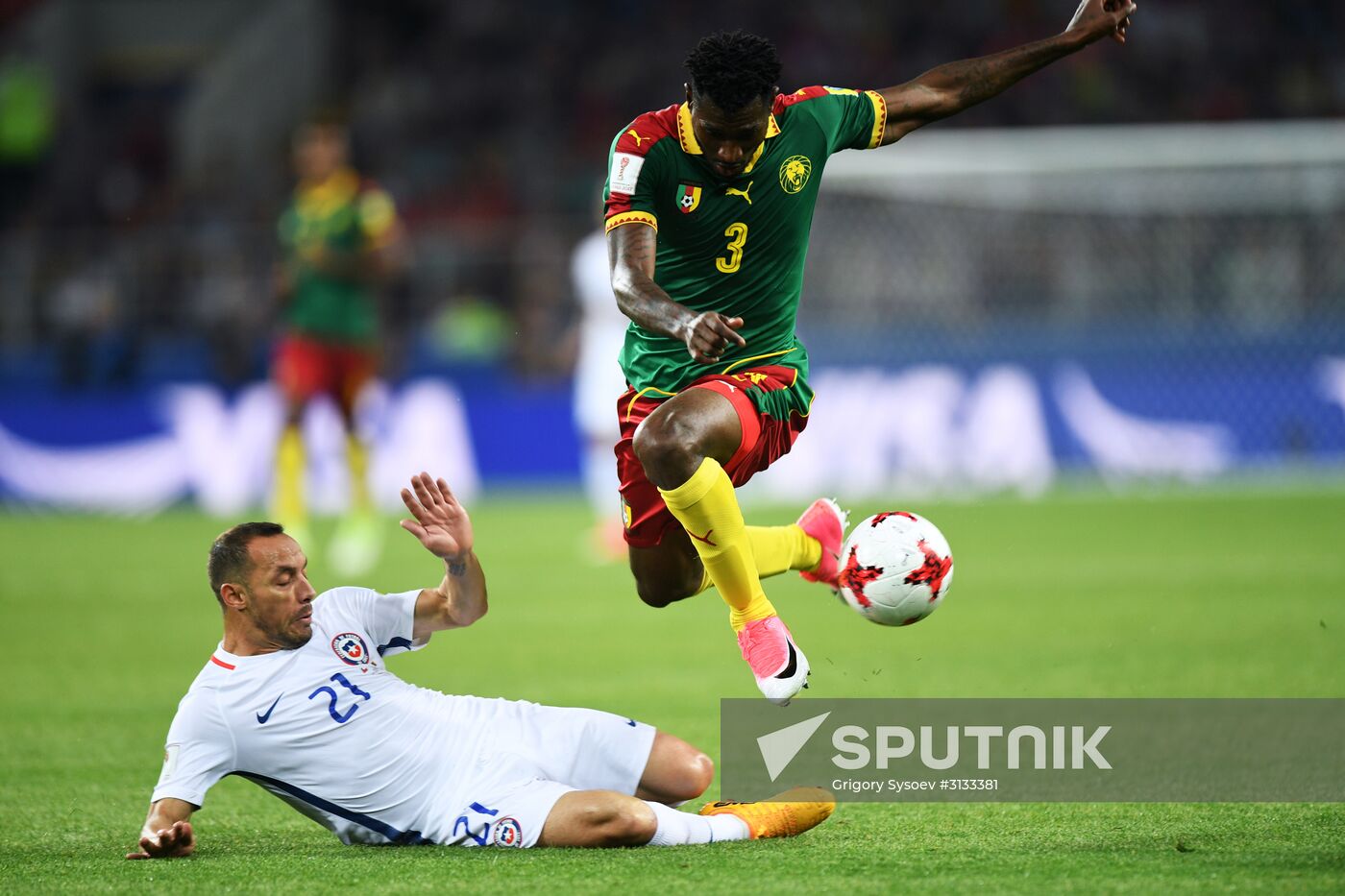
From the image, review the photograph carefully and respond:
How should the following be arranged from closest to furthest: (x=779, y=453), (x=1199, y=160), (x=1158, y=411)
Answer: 1. (x=779, y=453)
2. (x=1158, y=411)
3. (x=1199, y=160)

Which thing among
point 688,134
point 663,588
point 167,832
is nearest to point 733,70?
point 688,134

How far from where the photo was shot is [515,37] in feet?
78.0

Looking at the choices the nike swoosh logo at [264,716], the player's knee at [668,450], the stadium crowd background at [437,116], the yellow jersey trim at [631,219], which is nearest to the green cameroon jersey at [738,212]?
the yellow jersey trim at [631,219]

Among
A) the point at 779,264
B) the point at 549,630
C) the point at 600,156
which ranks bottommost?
the point at 549,630

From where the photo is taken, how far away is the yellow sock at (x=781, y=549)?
5.71 meters

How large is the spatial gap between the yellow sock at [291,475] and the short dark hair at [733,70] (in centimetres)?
799

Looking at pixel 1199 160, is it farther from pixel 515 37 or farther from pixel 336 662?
pixel 336 662

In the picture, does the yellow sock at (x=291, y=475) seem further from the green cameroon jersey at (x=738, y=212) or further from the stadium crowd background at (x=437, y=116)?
the green cameroon jersey at (x=738, y=212)

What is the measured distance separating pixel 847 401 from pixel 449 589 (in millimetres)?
12181

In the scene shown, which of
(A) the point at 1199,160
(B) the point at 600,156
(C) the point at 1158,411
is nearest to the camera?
(C) the point at 1158,411

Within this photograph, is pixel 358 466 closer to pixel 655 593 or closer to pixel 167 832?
pixel 655 593

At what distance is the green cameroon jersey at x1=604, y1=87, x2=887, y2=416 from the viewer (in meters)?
5.32

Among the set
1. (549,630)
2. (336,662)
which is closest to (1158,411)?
(549,630)

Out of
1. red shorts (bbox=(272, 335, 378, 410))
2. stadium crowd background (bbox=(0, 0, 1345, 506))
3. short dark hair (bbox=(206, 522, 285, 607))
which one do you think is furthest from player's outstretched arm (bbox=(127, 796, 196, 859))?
stadium crowd background (bbox=(0, 0, 1345, 506))
